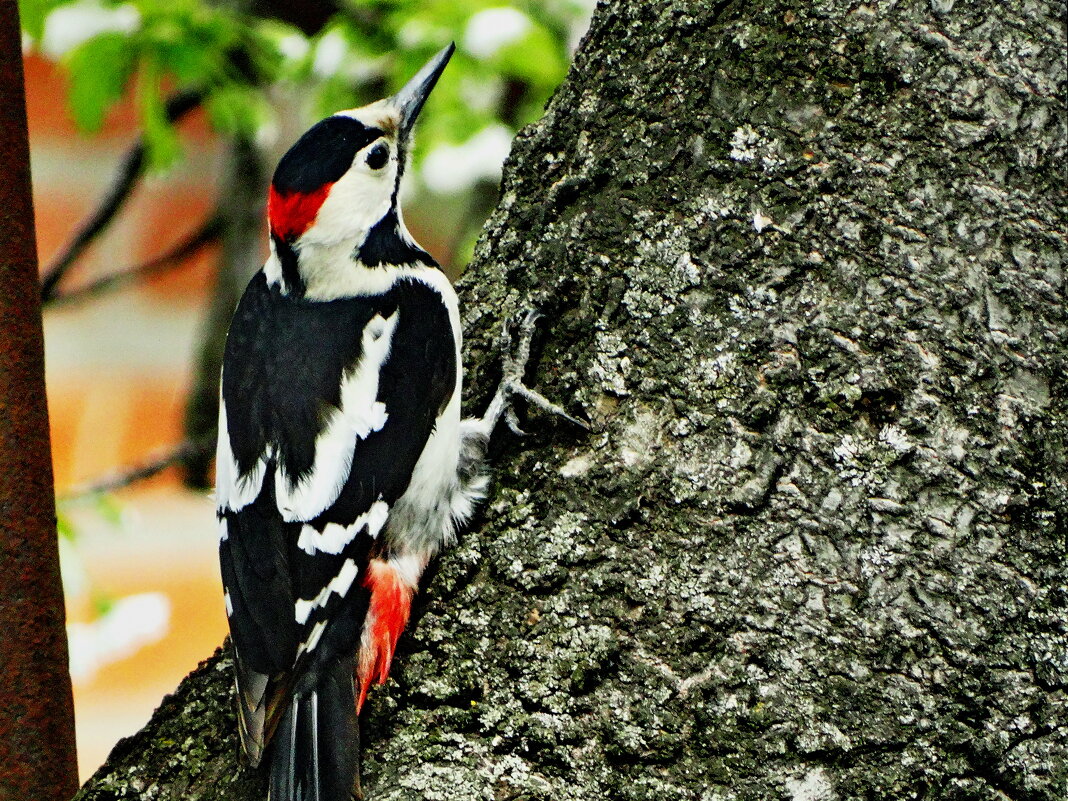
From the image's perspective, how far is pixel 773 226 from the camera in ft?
4.30

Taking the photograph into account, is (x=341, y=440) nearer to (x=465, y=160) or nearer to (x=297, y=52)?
(x=465, y=160)

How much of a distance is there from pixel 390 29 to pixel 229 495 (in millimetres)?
1597

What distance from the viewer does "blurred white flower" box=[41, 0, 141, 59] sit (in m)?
2.56

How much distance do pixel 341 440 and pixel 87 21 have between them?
156cm

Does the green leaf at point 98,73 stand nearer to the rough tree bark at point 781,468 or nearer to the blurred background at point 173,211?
the blurred background at point 173,211

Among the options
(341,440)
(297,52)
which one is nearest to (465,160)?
(297,52)

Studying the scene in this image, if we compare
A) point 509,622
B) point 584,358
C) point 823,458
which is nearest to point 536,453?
point 584,358

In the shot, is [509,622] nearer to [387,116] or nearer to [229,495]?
[229,495]

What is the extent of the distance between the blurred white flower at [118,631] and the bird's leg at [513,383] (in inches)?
79.9

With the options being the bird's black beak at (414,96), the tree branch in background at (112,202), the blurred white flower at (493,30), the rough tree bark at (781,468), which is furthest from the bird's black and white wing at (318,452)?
the tree branch in background at (112,202)

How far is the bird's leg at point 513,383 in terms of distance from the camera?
4.64 feet

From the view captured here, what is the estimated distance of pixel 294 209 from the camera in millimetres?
1814

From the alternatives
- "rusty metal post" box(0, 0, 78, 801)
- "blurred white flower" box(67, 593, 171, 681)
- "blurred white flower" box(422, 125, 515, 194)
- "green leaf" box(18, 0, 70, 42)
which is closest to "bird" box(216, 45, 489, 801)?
"rusty metal post" box(0, 0, 78, 801)

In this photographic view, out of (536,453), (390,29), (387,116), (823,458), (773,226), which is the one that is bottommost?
(823,458)
